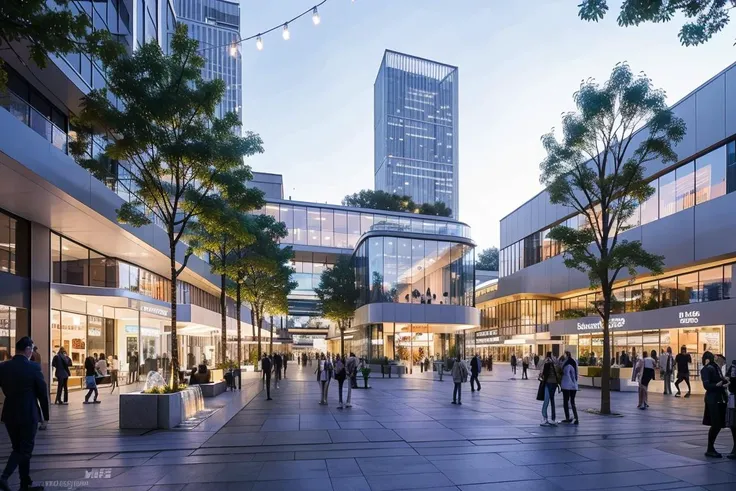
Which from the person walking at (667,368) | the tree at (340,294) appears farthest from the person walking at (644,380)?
the tree at (340,294)

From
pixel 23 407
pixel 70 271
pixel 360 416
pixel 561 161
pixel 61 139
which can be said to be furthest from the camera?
pixel 70 271

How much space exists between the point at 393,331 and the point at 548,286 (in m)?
12.4

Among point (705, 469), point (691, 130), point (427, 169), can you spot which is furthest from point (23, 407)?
point (427, 169)

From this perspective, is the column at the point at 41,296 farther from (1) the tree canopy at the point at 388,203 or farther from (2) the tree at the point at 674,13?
(1) the tree canopy at the point at 388,203

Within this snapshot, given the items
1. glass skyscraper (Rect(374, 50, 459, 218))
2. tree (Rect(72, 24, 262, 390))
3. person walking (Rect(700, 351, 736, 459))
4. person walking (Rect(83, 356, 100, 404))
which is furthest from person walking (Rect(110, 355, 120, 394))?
glass skyscraper (Rect(374, 50, 459, 218))

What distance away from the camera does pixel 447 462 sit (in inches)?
355

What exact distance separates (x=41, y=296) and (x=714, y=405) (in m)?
18.4

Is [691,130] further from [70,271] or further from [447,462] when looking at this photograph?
[70,271]

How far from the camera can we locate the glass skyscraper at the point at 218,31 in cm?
15288

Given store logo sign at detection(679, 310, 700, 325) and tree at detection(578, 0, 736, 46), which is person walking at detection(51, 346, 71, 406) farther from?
store logo sign at detection(679, 310, 700, 325)

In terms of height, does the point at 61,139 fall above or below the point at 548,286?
above

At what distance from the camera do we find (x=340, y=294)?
174ft

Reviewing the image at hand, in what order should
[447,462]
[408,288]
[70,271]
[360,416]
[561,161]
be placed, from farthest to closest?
[408,288] → [70,271] → [561,161] → [360,416] → [447,462]

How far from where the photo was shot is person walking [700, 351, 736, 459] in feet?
30.6
